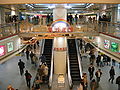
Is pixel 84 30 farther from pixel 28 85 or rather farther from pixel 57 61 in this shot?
pixel 28 85

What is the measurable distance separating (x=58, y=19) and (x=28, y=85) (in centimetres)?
629

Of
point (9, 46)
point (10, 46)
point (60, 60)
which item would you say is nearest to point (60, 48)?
point (60, 60)

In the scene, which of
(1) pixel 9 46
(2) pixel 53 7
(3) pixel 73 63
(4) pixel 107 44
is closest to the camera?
(1) pixel 9 46

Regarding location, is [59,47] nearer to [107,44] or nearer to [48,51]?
[48,51]

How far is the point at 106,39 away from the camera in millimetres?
11484

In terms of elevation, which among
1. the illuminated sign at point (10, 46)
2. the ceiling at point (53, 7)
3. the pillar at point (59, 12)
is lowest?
the illuminated sign at point (10, 46)

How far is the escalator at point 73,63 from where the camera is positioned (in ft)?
47.4

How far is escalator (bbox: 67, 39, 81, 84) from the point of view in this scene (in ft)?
47.4

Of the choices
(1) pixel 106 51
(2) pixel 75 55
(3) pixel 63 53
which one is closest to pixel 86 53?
(2) pixel 75 55

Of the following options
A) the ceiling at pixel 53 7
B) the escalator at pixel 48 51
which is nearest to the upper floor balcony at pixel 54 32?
the ceiling at pixel 53 7

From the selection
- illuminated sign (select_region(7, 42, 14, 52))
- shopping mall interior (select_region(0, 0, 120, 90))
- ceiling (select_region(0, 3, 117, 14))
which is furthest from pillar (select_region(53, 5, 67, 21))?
illuminated sign (select_region(7, 42, 14, 52))

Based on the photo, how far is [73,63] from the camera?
1617cm

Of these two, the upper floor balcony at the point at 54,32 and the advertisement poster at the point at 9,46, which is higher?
the upper floor balcony at the point at 54,32

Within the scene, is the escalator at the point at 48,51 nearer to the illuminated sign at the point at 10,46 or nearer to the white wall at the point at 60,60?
the white wall at the point at 60,60
